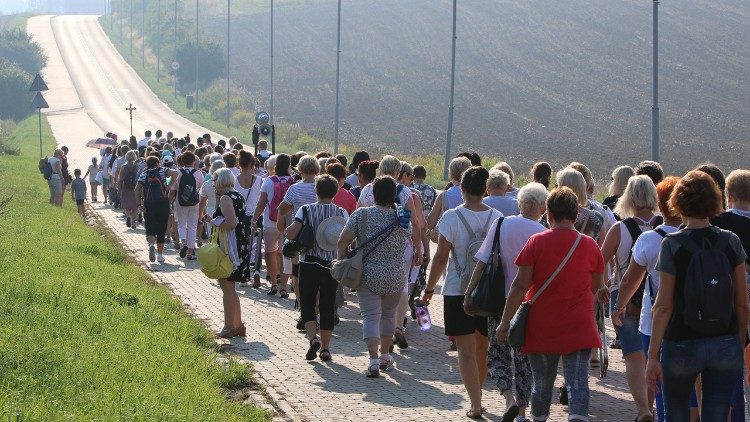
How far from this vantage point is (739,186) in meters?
8.12

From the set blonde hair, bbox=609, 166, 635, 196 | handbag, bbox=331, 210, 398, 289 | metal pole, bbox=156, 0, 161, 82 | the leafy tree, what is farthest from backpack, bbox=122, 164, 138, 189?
metal pole, bbox=156, 0, 161, 82

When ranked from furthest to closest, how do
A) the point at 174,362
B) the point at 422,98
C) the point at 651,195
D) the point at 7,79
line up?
the point at 7,79, the point at 422,98, the point at 174,362, the point at 651,195

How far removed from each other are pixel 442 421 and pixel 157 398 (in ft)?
6.92

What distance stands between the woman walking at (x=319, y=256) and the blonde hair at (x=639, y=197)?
11.6ft

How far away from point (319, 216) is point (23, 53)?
10869 centimetres

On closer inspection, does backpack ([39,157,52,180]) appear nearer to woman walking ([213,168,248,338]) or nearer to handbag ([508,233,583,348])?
woman walking ([213,168,248,338])

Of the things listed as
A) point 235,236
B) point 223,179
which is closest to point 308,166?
point 223,179

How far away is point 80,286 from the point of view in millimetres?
13703

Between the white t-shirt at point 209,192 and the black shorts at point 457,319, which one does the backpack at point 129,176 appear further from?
the black shorts at point 457,319

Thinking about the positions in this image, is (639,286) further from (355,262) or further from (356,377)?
(356,377)

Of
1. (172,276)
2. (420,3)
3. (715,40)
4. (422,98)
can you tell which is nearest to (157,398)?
(172,276)

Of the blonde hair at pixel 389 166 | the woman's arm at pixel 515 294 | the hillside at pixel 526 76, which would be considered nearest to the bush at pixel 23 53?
the hillside at pixel 526 76

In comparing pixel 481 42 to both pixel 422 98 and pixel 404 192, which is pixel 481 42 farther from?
pixel 404 192

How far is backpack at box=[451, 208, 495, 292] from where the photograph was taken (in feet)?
31.0
